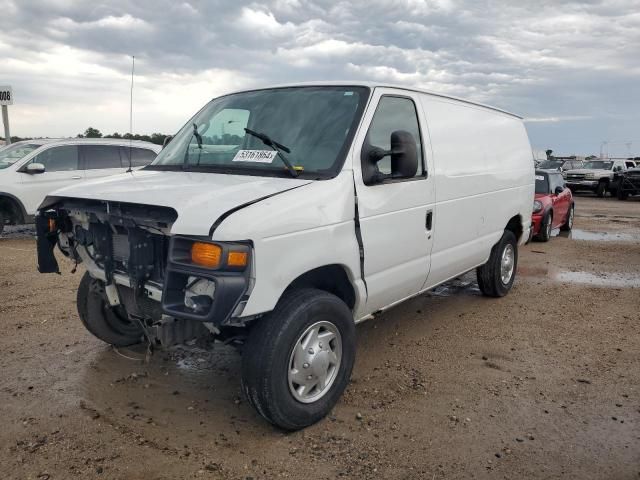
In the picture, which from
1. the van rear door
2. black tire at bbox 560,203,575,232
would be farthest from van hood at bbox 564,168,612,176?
the van rear door

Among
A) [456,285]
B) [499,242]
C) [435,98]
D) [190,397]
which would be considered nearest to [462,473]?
[190,397]

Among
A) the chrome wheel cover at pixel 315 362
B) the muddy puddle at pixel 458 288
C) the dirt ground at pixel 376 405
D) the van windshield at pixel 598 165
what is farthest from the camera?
the van windshield at pixel 598 165

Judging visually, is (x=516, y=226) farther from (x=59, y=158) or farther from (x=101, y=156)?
(x=59, y=158)

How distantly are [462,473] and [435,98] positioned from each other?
10.3 ft

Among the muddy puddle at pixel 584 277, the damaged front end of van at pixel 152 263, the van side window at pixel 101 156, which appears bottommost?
the muddy puddle at pixel 584 277

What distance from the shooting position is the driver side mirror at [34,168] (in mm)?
9867

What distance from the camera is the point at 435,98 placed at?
15.8 ft

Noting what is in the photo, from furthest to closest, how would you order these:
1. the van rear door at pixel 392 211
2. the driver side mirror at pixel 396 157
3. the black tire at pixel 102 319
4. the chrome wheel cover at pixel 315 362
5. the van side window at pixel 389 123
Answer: the black tire at pixel 102 319 → the van side window at pixel 389 123 → the van rear door at pixel 392 211 → the driver side mirror at pixel 396 157 → the chrome wheel cover at pixel 315 362

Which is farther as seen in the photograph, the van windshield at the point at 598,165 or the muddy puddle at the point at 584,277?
the van windshield at the point at 598,165

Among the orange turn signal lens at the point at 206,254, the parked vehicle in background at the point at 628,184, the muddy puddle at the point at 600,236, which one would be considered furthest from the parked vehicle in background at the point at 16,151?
the parked vehicle in background at the point at 628,184

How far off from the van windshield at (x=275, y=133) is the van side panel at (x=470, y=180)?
3.50 ft

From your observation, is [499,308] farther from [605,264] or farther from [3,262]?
[3,262]

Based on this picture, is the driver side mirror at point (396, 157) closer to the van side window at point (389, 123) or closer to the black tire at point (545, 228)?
the van side window at point (389, 123)

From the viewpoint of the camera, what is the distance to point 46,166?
404 inches
